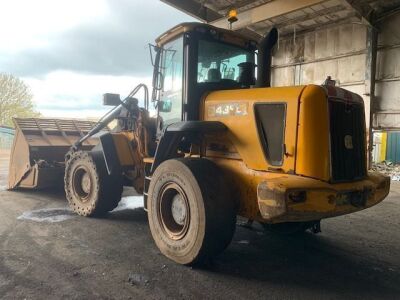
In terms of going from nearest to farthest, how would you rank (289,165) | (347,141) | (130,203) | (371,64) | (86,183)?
1. (289,165)
2. (347,141)
3. (86,183)
4. (130,203)
5. (371,64)

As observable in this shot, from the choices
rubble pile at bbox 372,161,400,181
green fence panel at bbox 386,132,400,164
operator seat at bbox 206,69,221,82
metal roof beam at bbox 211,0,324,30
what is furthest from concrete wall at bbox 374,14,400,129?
operator seat at bbox 206,69,221,82

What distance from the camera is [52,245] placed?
4.46 metres

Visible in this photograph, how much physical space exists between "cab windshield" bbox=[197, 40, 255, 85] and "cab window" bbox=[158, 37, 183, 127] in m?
0.27

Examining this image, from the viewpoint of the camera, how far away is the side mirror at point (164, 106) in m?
4.93

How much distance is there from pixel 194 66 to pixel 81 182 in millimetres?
2969

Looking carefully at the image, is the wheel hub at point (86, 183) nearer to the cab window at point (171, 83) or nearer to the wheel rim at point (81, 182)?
Result: the wheel rim at point (81, 182)

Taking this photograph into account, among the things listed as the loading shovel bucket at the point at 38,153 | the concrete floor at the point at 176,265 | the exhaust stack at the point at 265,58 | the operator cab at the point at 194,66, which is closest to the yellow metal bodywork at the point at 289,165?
the operator cab at the point at 194,66

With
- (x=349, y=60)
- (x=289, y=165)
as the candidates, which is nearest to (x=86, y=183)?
(x=289, y=165)

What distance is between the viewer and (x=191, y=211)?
12.3ft

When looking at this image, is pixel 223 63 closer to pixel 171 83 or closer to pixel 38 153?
pixel 171 83

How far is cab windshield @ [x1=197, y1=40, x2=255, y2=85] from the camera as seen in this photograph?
4598 mm

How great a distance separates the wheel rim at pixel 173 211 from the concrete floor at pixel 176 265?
1.07 ft

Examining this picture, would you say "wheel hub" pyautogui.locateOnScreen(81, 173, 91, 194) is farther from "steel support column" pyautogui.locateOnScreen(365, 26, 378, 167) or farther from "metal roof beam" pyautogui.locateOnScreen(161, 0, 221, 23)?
"steel support column" pyautogui.locateOnScreen(365, 26, 378, 167)

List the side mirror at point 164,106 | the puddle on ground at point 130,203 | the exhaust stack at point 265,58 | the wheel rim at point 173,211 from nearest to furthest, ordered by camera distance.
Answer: the wheel rim at point 173,211, the exhaust stack at point 265,58, the side mirror at point 164,106, the puddle on ground at point 130,203
